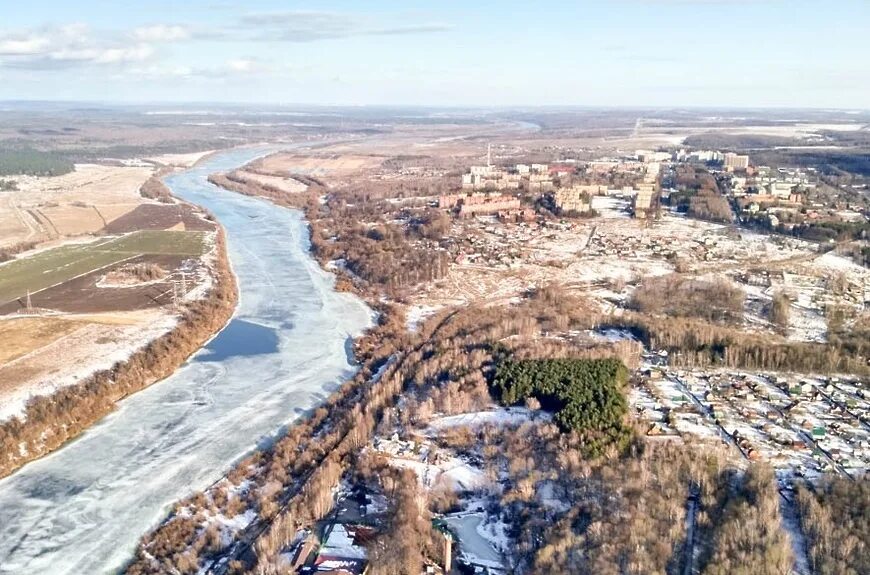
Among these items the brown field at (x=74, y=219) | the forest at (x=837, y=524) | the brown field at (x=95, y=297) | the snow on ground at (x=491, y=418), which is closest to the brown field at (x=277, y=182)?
the brown field at (x=74, y=219)

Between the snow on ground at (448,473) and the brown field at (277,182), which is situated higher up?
the brown field at (277,182)

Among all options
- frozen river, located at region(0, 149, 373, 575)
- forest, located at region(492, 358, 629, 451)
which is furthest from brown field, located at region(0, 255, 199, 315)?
forest, located at region(492, 358, 629, 451)

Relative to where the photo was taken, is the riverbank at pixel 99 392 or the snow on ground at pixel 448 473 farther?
the riverbank at pixel 99 392

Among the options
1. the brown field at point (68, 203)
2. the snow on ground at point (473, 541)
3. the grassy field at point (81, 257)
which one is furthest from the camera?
the brown field at point (68, 203)

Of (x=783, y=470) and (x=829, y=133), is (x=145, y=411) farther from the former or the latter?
(x=829, y=133)

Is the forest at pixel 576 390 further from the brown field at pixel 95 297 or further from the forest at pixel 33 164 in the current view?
the forest at pixel 33 164

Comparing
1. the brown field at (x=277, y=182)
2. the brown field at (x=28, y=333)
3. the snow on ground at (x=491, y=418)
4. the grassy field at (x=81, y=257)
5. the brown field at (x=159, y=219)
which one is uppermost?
the brown field at (x=277, y=182)

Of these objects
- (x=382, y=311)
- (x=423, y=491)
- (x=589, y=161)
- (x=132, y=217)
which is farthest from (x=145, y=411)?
(x=589, y=161)
